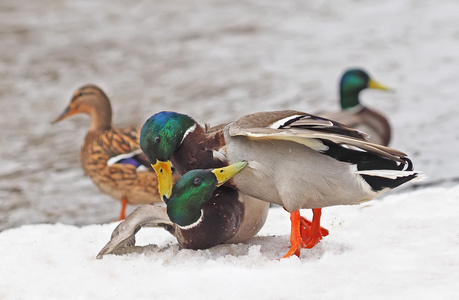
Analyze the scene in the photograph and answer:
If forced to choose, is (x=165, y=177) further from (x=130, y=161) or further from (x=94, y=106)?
(x=94, y=106)

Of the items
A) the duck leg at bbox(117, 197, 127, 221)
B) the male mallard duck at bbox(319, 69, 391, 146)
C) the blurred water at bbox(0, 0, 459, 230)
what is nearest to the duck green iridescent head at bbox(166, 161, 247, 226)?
the duck leg at bbox(117, 197, 127, 221)

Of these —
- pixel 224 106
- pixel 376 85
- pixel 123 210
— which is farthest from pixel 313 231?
pixel 224 106

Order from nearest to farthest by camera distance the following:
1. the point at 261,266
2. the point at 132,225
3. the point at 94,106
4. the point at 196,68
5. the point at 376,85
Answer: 1. the point at 261,266
2. the point at 132,225
3. the point at 94,106
4. the point at 376,85
5. the point at 196,68

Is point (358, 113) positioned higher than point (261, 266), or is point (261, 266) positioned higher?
point (261, 266)

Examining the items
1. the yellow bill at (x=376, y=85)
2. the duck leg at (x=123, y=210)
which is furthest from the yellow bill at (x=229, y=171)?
the yellow bill at (x=376, y=85)

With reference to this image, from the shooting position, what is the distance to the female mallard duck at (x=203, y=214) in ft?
11.3

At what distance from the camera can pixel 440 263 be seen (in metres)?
3.27

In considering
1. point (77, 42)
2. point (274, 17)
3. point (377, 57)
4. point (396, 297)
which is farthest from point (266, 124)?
point (274, 17)

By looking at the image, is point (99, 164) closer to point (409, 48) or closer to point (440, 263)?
point (440, 263)

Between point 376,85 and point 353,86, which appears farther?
point 376,85

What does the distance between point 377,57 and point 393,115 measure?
7.64 feet

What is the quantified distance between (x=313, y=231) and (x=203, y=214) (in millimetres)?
538

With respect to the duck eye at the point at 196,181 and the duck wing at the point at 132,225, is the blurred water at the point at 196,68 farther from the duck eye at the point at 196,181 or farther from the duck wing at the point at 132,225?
the duck eye at the point at 196,181

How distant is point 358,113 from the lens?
26.5ft
